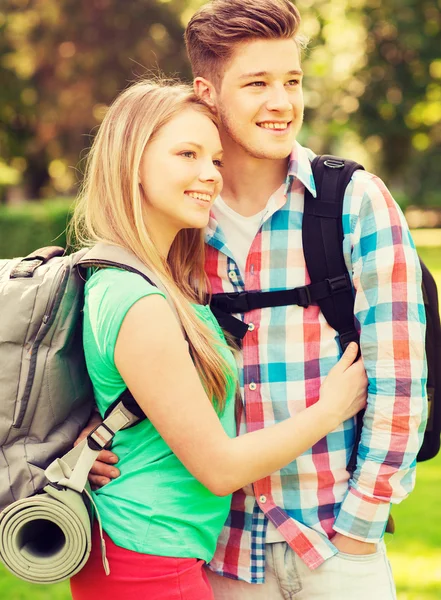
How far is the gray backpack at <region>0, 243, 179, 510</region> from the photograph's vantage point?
2391 millimetres

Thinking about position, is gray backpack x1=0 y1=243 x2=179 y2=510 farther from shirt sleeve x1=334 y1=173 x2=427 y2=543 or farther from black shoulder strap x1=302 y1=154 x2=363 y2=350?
shirt sleeve x1=334 y1=173 x2=427 y2=543

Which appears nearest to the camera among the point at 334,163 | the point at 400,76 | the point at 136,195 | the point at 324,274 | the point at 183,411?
the point at 183,411

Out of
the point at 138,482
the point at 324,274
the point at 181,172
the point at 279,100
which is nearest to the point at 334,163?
the point at 279,100

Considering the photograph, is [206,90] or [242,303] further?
[206,90]

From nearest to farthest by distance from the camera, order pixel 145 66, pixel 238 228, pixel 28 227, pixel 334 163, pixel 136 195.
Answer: pixel 136 195
pixel 334 163
pixel 238 228
pixel 28 227
pixel 145 66

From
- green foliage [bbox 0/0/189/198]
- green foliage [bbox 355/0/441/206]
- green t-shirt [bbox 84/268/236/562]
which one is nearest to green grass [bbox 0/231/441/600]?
green t-shirt [bbox 84/268/236/562]

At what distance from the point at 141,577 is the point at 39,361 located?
70cm

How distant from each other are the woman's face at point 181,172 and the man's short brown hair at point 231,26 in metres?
0.36

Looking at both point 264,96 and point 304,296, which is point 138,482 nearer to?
point 304,296

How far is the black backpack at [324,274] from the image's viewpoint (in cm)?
268

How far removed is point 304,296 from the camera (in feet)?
8.92

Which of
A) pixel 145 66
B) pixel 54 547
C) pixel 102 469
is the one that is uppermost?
pixel 102 469

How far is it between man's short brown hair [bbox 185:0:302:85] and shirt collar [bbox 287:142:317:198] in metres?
0.41

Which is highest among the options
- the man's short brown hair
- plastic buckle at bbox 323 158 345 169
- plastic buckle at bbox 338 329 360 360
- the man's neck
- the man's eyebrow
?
the man's short brown hair
